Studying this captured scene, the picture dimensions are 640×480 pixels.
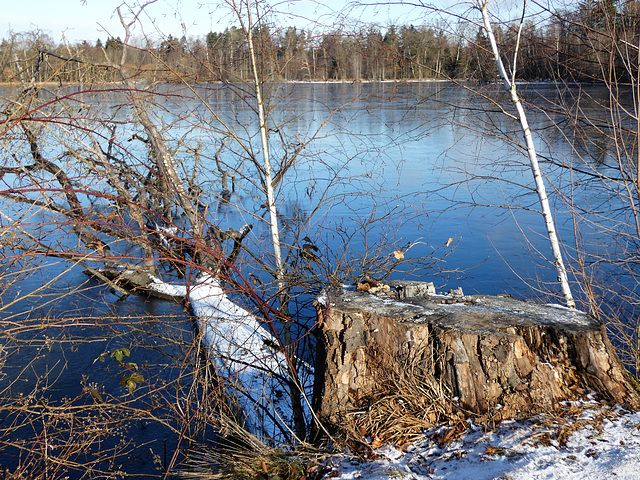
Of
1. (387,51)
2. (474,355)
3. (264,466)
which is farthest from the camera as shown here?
(387,51)

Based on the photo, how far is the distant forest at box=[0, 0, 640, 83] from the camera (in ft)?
14.5

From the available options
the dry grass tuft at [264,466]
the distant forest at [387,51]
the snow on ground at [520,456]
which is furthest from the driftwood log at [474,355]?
the distant forest at [387,51]

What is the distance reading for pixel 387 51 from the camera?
4.99 meters

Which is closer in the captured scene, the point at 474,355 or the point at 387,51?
the point at 474,355

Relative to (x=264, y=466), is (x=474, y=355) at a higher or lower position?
higher

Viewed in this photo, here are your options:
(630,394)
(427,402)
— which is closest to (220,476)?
(427,402)

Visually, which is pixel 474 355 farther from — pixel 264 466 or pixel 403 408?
pixel 264 466

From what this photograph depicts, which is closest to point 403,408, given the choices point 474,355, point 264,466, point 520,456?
point 474,355

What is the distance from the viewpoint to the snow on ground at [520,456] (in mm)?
2727

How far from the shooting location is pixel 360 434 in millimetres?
3328

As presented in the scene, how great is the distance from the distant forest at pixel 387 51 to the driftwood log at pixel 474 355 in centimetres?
226

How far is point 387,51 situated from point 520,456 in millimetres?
3808

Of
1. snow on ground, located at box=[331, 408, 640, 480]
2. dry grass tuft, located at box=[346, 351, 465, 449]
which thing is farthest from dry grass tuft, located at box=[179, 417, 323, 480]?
dry grass tuft, located at box=[346, 351, 465, 449]

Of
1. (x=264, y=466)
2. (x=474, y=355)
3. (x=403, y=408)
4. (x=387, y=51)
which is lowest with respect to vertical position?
(x=264, y=466)
